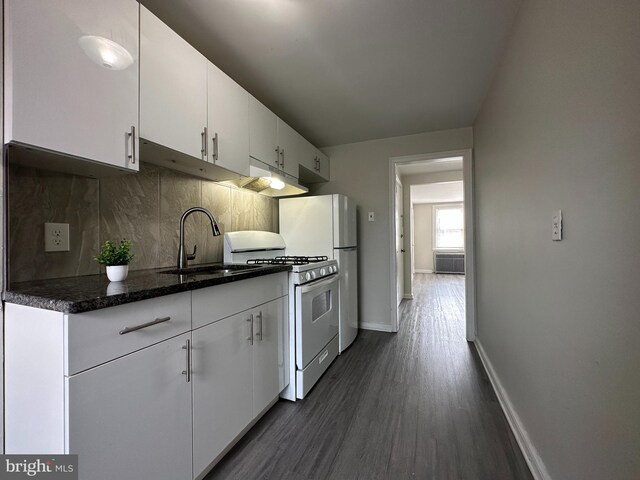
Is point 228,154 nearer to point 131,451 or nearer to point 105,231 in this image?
point 105,231

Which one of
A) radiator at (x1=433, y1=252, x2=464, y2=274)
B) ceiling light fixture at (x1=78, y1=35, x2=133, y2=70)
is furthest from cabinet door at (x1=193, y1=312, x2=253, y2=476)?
radiator at (x1=433, y1=252, x2=464, y2=274)

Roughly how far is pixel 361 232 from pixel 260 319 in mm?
2092

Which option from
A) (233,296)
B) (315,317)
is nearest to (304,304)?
(315,317)

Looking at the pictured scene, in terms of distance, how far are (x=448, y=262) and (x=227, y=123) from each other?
8.39m

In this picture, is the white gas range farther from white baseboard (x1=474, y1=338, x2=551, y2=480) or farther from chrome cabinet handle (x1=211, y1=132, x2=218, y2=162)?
white baseboard (x1=474, y1=338, x2=551, y2=480)

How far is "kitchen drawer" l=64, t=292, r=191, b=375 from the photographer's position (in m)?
0.77

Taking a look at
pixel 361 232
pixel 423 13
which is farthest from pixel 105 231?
pixel 361 232

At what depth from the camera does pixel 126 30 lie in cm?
117

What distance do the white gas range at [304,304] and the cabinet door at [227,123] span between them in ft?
2.11

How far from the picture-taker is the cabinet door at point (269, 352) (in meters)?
1.54

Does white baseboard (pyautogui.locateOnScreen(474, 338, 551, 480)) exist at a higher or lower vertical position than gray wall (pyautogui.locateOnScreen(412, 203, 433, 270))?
lower

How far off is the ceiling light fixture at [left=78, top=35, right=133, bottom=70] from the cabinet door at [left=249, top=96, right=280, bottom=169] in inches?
34.4

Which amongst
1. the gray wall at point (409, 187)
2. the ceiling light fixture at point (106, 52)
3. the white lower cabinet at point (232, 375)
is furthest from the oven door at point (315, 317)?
the gray wall at point (409, 187)

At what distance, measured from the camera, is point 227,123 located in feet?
5.71
